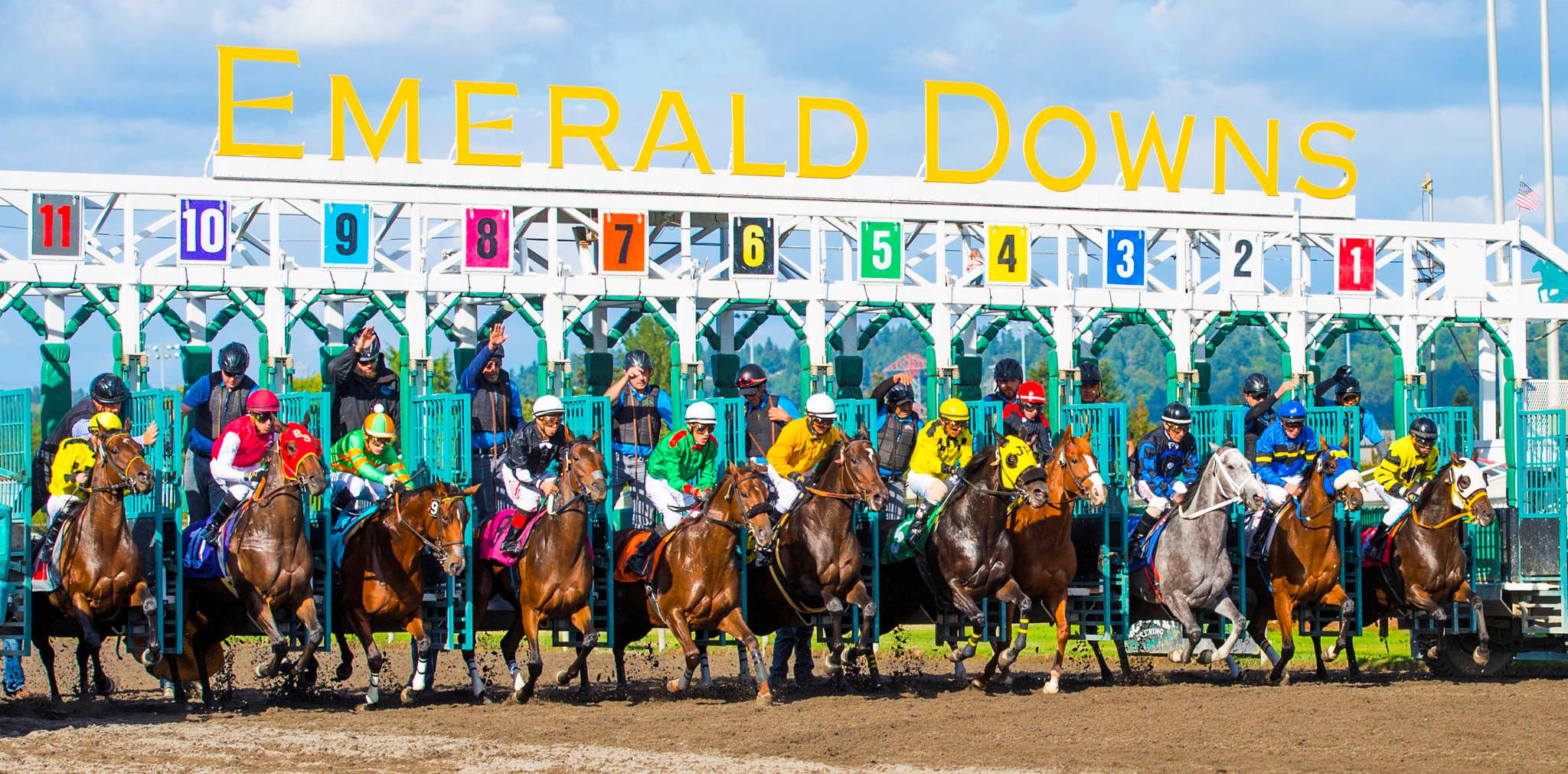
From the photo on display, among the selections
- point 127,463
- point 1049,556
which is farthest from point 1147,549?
point 127,463

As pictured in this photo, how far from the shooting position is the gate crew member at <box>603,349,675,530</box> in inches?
585

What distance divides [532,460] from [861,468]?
231cm

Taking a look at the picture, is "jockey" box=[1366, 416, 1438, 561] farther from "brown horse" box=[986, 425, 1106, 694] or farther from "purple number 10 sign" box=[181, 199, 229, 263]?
"purple number 10 sign" box=[181, 199, 229, 263]

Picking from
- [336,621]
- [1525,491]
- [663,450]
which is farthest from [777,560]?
[1525,491]

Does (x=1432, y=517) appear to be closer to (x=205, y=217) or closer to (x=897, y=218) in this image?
(x=897, y=218)

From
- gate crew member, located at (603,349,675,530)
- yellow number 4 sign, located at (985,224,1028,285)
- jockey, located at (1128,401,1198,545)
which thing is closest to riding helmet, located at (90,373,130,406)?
gate crew member, located at (603,349,675,530)

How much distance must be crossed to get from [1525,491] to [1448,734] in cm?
431

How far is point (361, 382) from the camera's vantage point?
49.1ft

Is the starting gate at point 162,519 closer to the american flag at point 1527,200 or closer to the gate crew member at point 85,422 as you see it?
the gate crew member at point 85,422

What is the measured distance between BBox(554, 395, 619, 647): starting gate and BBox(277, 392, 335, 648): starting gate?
5.13 ft

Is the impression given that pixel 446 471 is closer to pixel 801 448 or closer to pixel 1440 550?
pixel 801 448

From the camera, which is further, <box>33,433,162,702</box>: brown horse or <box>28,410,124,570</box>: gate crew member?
<box>28,410,124,570</box>: gate crew member

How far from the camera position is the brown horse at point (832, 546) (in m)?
13.7

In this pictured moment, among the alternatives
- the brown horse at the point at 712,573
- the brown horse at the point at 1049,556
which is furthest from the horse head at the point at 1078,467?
the brown horse at the point at 712,573
